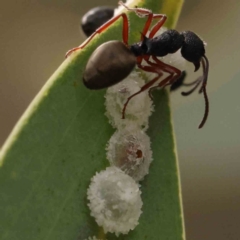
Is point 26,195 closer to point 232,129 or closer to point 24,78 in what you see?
point 232,129

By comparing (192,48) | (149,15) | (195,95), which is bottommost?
(195,95)

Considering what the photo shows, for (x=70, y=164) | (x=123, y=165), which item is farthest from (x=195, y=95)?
(x=70, y=164)

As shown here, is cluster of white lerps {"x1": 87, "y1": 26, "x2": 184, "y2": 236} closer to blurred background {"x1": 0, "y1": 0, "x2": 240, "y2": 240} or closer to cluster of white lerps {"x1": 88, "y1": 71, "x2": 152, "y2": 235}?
cluster of white lerps {"x1": 88, "y1": 71, "x2": 152, "y2": 235}

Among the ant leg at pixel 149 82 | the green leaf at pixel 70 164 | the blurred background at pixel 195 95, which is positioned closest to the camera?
the green leaf at pixel 70 164

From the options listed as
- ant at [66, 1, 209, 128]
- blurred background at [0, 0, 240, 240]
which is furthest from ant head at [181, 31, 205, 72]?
blurred background at [0, 0, 240, 240]

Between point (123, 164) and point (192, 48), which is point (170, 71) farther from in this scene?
point (123, 164)

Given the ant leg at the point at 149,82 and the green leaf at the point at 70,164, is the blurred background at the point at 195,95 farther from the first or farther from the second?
the green leaf at the point at 70,164

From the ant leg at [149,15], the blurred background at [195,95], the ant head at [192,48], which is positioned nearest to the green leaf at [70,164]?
the ant leg at [149,15]
